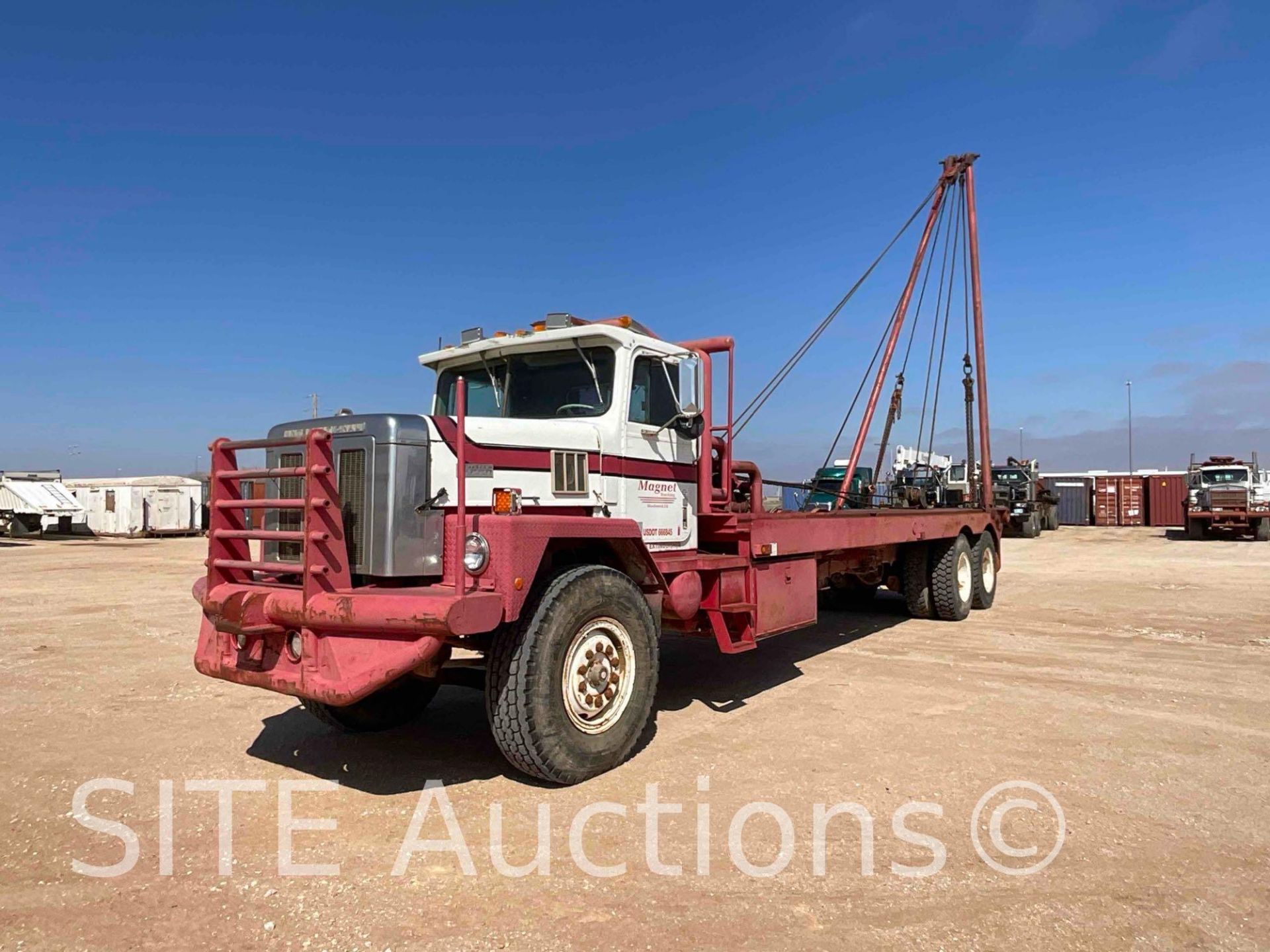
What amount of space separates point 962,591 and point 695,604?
6688mm

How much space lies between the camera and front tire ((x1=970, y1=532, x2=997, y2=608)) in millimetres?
12328

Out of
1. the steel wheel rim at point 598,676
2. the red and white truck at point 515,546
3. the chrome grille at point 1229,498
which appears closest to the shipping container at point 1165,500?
the chrome grille at point 1229,498

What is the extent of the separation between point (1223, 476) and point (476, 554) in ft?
110

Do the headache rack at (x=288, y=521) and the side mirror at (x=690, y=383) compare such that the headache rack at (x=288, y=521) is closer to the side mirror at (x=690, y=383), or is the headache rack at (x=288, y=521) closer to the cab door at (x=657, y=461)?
the cab door at (x=657, y=461)

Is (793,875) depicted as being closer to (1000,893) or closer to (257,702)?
(1000,893)

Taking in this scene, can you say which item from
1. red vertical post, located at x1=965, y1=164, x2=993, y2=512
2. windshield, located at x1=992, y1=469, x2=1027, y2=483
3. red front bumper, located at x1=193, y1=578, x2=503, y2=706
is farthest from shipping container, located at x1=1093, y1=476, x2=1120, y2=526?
red front bumper, located at x1=193, y1=578, x2=503, y2=706

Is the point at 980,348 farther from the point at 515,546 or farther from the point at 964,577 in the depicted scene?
the point at 515,546

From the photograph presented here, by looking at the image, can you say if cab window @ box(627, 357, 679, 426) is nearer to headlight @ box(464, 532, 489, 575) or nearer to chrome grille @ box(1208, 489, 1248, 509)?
headlight @ box(464, 532, 489, 575)

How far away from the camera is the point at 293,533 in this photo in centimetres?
484

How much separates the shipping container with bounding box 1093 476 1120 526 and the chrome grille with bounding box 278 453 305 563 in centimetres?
4369

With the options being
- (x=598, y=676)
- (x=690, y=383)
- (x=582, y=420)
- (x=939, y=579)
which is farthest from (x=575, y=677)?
(x=939, y=579)

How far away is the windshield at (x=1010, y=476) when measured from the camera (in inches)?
1275

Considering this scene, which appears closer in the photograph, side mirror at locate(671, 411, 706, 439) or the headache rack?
the headache rack

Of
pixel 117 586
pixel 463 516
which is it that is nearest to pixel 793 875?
pixel 463 516
